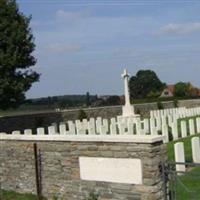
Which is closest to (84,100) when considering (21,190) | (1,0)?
(1,0)

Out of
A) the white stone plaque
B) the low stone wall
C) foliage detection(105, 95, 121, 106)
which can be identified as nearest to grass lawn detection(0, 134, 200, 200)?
the low stone wall

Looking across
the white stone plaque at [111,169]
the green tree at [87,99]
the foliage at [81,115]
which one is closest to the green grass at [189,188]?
the white stone plaque at [111,169]

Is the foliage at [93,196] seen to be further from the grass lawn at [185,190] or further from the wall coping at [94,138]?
the grass lawn at [185,190]

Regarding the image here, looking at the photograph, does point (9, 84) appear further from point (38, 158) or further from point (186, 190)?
point (186, 190)

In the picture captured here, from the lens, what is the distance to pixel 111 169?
717cm

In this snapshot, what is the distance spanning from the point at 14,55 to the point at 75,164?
43.6 feet

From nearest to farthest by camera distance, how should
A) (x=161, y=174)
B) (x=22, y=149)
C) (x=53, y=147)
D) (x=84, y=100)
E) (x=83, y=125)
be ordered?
(x=161, y=174)
(x=53, y=147)
(x=22, y=149)
(x=83, y=125)
(x=84, y=100)

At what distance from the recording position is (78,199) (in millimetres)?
7758

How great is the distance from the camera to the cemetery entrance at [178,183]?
676cm

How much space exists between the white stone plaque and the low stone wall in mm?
60

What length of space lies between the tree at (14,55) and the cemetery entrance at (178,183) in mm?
12813

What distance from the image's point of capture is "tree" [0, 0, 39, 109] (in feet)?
66.3

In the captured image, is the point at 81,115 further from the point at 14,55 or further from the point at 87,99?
the point at 87,99

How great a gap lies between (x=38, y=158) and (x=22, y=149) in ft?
1.53
